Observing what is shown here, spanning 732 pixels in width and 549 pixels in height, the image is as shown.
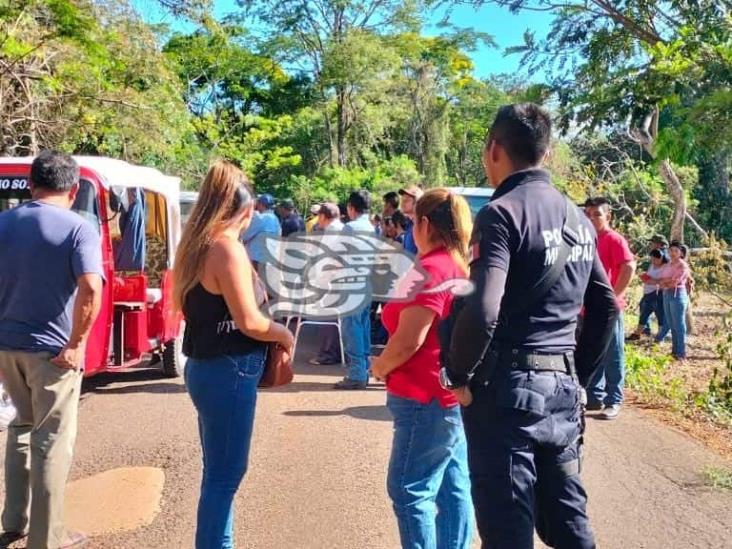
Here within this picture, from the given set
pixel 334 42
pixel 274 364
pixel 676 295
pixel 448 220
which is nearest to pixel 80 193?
pixel 274 364

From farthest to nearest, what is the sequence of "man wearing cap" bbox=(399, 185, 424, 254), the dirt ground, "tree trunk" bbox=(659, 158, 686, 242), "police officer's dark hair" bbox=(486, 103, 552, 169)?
"tree trunk" bbox=(659, 158, 686, 242), "man wearing cap" bbox=(399, 185, 424, 254), the dirt ground, "police officer's dark hair" bbox=(486, 103, 552, 169)

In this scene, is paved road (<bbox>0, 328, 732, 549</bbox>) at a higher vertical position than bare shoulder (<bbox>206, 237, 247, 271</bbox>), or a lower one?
lower

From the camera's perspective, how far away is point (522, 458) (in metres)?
2.58

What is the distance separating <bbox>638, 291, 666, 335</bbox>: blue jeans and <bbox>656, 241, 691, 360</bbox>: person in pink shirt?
0.81 metres

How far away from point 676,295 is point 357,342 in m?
5.49

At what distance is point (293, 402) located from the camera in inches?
276

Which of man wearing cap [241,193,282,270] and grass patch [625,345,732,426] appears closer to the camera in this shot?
grass patch [625,345,732,426]

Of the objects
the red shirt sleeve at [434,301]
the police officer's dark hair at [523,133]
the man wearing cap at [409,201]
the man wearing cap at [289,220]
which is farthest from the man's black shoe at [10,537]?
the man wearing cap at [289,220]

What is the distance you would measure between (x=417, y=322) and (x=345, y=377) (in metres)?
4.84

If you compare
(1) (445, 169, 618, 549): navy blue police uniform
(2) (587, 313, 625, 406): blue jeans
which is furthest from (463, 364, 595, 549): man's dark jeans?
(2) (587, 313, 625, 406): blue jeans

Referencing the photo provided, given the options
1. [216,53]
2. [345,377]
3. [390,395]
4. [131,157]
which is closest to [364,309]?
[345,377]

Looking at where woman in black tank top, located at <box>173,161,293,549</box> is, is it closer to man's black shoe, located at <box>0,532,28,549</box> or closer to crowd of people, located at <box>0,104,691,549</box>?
crowd of people, located at <box>0,104,691,549</box>

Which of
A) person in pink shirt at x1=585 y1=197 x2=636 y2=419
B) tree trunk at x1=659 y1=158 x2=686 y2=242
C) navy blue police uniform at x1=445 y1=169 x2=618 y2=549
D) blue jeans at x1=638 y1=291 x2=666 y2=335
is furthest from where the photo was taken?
tree trunk at x1=659 y1=158 x2=686 y2=242

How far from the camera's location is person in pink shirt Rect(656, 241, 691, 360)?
10.7 metres
